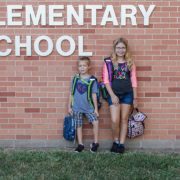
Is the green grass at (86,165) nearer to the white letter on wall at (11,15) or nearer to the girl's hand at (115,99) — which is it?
the girl's hand at (115,99)

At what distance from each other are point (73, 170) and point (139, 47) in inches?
84.9

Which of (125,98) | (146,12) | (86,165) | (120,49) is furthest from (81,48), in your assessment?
(86,165)

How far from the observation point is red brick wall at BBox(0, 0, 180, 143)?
809 centimetres

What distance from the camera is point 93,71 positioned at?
8164 mm

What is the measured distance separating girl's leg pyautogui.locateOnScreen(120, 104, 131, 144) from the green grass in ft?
1.04

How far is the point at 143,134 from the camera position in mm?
8258

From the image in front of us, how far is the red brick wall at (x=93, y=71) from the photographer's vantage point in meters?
8.09

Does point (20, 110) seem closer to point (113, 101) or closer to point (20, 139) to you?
point (20, 139)

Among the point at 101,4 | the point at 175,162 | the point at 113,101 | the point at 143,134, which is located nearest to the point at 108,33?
the point at 101,4

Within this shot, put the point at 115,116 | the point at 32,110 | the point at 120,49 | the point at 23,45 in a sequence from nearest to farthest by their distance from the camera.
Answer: the point at 120,49, the point at 115,116, the point at 23,45, the point at 32,110

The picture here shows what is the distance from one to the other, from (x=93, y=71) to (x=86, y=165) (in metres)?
1.56

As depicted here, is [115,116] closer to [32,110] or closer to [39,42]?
[32,110]

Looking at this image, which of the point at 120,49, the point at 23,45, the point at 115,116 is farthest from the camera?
the point at 23,45

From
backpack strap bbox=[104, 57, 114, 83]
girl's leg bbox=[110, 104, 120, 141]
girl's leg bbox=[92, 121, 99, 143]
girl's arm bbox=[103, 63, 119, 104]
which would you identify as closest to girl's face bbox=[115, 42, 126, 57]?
backpack strap bbox=[104, 57, 114, 83]
